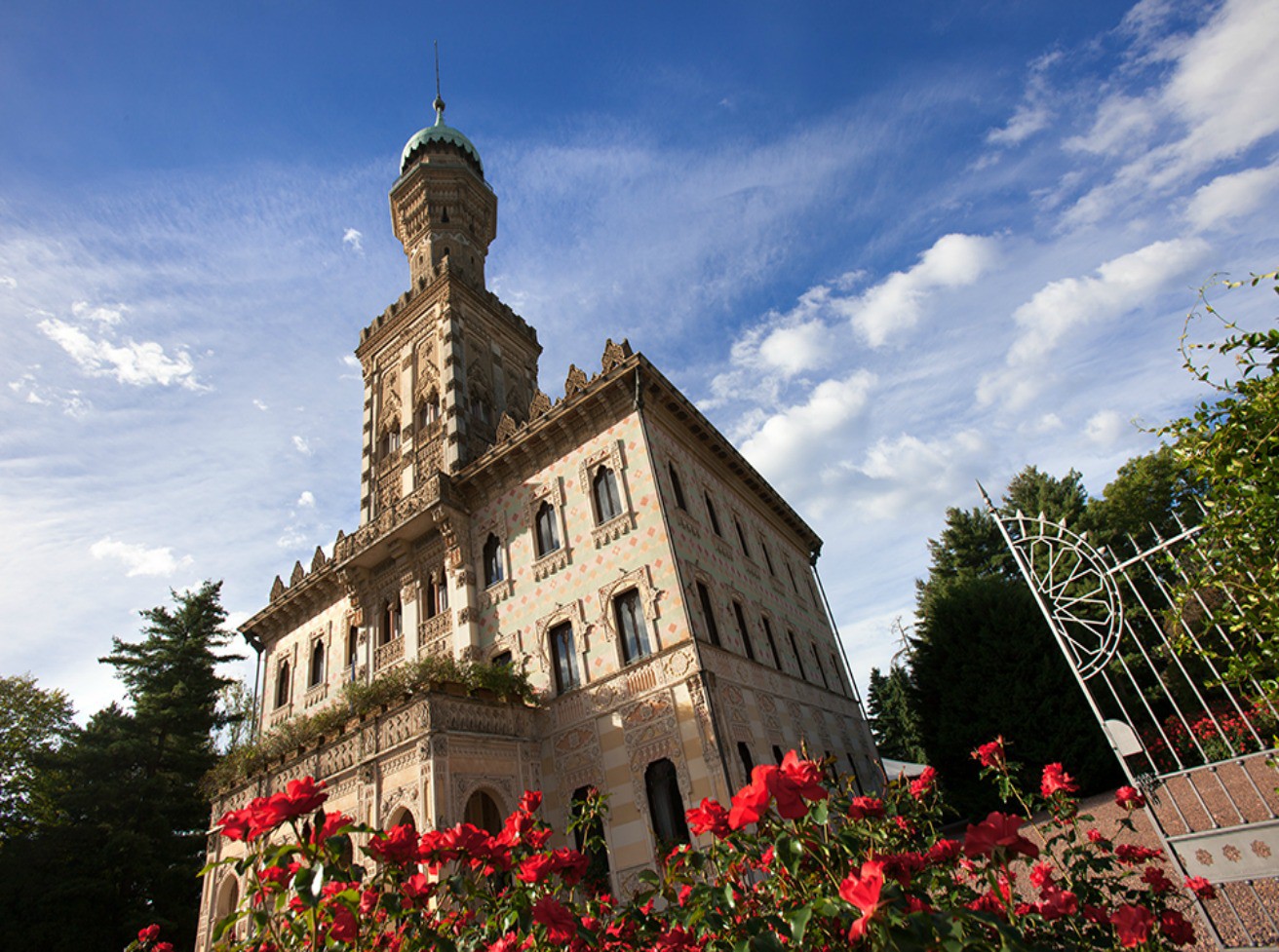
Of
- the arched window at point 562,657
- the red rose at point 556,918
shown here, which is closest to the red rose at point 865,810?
the red rose at point 556,918

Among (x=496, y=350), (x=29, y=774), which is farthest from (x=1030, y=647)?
(x=29, y=774)

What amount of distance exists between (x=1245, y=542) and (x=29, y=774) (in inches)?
1271

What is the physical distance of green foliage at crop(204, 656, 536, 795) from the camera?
14555 mm

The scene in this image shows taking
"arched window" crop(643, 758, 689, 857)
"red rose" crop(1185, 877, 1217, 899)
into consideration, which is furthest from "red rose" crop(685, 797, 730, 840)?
"arched window" crop(643, 758, 689, 857)

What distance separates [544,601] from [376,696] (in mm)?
4275

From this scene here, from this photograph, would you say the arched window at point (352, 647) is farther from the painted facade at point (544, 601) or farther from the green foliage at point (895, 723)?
the green foliage at point (895, 723)

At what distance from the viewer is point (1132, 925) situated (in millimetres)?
2807

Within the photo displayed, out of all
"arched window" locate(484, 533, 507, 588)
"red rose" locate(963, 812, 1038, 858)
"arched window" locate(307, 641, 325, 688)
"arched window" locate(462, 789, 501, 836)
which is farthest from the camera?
"arched window" locate(307, 641, 325, 688)

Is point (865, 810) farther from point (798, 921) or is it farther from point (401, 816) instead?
point (401, 816)

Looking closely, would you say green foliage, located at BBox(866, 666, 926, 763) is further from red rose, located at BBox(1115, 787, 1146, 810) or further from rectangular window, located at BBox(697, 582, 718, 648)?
red rose, located at BBox(1115, 787, 1146, 810)

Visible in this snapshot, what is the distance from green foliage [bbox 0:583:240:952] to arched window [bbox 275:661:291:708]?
290cm

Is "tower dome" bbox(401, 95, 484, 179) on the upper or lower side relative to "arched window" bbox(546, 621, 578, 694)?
upper

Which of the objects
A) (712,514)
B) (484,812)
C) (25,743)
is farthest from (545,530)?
(25,743)

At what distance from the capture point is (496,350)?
24.8 meters
